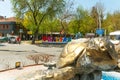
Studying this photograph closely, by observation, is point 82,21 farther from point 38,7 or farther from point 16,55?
point 16,55

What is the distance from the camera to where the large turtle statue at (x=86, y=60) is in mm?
7668

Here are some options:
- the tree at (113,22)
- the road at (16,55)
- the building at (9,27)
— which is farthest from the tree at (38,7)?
the building at (9,27)

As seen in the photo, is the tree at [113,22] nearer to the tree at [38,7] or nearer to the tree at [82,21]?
the tree at [82,21]

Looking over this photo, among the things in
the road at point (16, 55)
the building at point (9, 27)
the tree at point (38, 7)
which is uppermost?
the tree at point (38, 7)

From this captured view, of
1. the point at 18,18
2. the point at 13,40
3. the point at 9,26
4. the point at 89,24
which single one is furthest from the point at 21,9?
the point at 9,26

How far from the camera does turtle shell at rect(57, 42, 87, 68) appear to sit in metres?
7.84

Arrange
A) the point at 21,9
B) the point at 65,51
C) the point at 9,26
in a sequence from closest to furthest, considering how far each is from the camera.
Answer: the point at 65,51 → the point at 21,9 → the point at 9,26

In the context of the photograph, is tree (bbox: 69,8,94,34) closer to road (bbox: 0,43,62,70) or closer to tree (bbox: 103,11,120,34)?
tree (bbox: 103,11,120,34)

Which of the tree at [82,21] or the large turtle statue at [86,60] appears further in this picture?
the tree at [82,21]

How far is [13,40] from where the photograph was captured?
153 feet

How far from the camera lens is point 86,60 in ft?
25.5

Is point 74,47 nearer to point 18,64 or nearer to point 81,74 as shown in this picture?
point 81,74

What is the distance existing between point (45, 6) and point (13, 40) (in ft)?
25.2

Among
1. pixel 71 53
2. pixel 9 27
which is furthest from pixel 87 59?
pixel 9 27
